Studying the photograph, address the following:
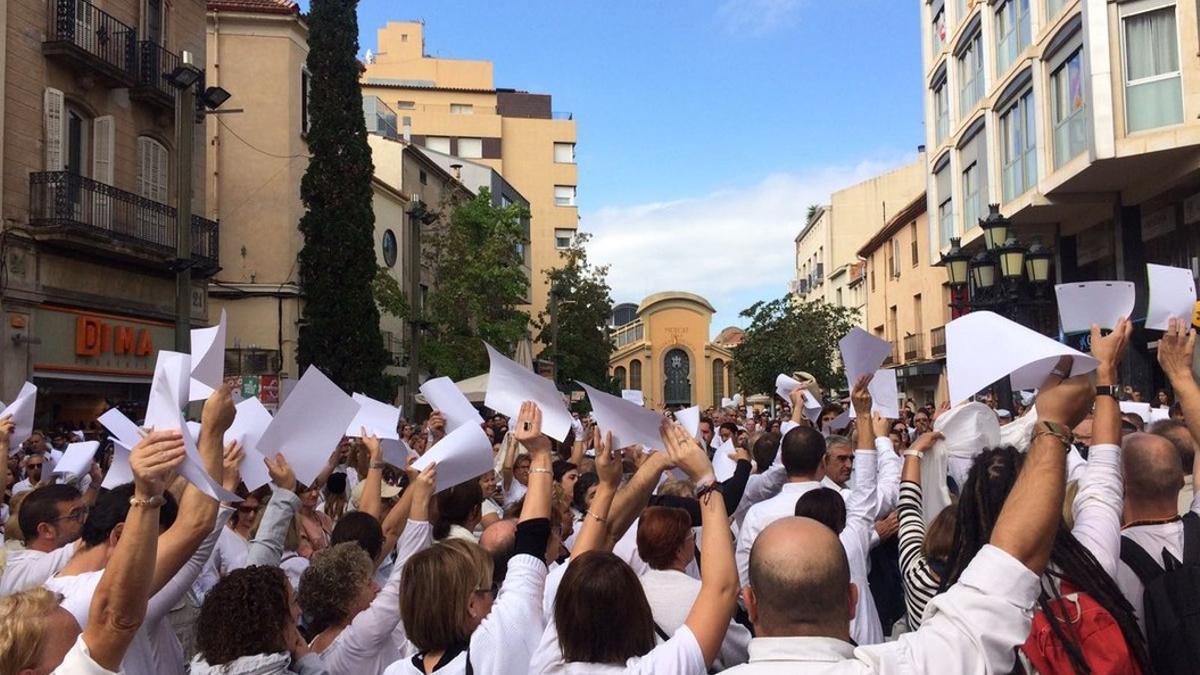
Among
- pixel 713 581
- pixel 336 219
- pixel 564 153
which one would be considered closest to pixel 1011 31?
pixel 336 219

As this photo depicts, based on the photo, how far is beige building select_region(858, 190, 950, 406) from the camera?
3725cm

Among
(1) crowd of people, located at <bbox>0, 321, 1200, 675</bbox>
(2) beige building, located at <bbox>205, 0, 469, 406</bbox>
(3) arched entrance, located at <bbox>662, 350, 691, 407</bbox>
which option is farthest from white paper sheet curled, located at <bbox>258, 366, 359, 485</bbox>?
(3) arched entrance, located at <bbox>662, 350, 691, 407</bbox>

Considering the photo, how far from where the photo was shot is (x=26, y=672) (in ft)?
9.43

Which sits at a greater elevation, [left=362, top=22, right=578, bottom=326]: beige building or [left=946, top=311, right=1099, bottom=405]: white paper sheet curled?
[left=362, top=22, right=578, bottom=326]: beige building

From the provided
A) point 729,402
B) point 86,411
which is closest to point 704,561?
point 729,402

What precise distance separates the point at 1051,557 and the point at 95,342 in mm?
19414

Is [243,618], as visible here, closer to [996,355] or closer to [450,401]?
[450,401]

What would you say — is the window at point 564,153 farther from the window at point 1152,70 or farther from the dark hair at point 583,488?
the dark hair at point 583,488

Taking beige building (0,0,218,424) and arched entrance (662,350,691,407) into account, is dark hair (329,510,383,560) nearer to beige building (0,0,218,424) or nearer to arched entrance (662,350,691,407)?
beige building (0,0,218,424)

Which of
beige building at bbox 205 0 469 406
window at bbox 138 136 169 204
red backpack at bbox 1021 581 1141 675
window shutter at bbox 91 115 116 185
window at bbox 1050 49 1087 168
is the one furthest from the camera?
beige building at bbox 205 0 469 406

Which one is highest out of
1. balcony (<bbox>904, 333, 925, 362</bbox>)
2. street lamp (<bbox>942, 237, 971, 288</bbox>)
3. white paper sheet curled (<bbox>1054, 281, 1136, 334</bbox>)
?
street lamp (<bbox>942, 237, 971, 288</bbox>)

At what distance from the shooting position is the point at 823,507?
467cm

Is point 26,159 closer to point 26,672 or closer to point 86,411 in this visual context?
point 86,411

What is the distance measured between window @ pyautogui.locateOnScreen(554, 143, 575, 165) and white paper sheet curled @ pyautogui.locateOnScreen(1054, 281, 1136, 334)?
226 ft
